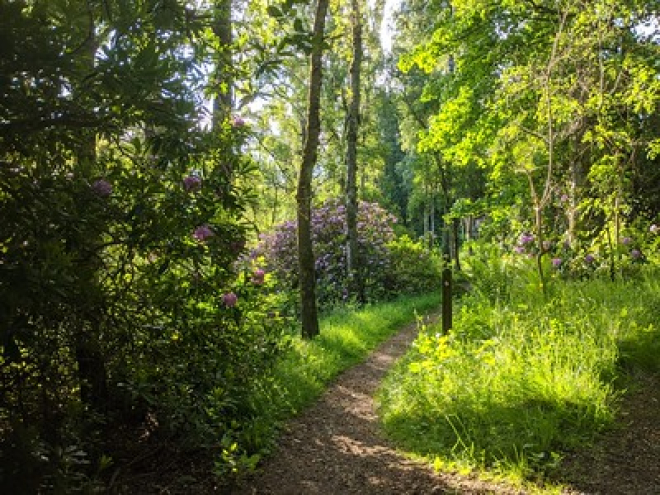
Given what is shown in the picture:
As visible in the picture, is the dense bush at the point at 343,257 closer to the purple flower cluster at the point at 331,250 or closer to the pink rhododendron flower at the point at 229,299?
the purple flower cluster at the point at 331,250

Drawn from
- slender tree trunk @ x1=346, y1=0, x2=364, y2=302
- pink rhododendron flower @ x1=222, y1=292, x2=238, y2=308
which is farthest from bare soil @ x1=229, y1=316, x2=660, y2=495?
slender tree trunk @ x1=346, y1=0, x2=364, y2=302

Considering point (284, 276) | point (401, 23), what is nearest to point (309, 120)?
point (284, 276)

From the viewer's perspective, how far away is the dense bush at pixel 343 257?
13.3m

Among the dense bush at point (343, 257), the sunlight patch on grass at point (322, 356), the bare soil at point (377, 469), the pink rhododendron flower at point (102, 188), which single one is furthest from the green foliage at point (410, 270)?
the pink rhododendron flower at point (102, 188)

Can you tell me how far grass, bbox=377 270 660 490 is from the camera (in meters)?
3.71

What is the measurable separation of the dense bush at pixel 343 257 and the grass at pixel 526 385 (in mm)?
7292

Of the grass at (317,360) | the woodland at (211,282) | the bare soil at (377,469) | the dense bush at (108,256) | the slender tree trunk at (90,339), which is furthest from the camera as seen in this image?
the grass at (317,360)

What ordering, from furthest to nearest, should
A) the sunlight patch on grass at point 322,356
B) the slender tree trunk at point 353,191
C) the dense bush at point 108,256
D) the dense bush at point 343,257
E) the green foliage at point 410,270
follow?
1. the green foliage at point 410,270
2. the dense bush at point 343,257
3. the slender tree trunk at point 353,191
4. the sunlight patch on grass at point 322,356
5. the dense bush at point 108,256

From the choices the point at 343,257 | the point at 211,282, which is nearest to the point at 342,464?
the point at 211,282

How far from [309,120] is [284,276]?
655 centimetres

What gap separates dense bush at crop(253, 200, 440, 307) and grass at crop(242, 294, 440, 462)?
1663mm

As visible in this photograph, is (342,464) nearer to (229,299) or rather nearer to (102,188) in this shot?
(229,299)

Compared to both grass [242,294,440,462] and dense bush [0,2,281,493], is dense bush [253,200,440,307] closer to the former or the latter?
grass [242,294,440,462]

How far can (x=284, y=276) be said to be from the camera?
526 inches
